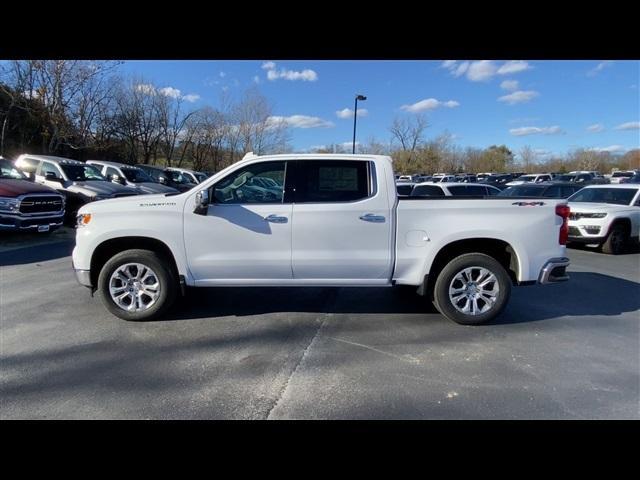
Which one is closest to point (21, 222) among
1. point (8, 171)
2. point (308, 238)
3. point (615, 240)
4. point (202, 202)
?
point (8, 171)

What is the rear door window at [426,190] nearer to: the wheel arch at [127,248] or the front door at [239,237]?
the front door at [239,237]

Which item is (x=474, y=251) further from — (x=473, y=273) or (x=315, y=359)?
(x=315, y=359)

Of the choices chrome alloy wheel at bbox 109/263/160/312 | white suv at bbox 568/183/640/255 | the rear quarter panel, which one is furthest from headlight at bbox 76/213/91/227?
white suv at bbox 568/183/640/255

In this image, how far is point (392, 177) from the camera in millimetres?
4348

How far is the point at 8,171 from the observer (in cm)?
992

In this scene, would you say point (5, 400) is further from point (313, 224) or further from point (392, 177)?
point (392, 177)

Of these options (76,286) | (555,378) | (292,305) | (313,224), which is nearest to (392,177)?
(313,224)

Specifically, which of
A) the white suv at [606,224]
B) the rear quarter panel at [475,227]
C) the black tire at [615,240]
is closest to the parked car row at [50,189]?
the rear quarter panel at [475,227]

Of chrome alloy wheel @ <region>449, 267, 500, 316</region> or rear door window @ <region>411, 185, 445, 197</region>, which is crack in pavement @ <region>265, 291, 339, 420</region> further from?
rear door window @ <region>411, 185, 445, 197</region>

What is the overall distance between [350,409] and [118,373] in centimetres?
206

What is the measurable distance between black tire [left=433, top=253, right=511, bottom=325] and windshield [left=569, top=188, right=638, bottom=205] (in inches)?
303

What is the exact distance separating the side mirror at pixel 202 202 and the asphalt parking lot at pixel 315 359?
4.38ft

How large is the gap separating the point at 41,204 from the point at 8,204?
0.71m
